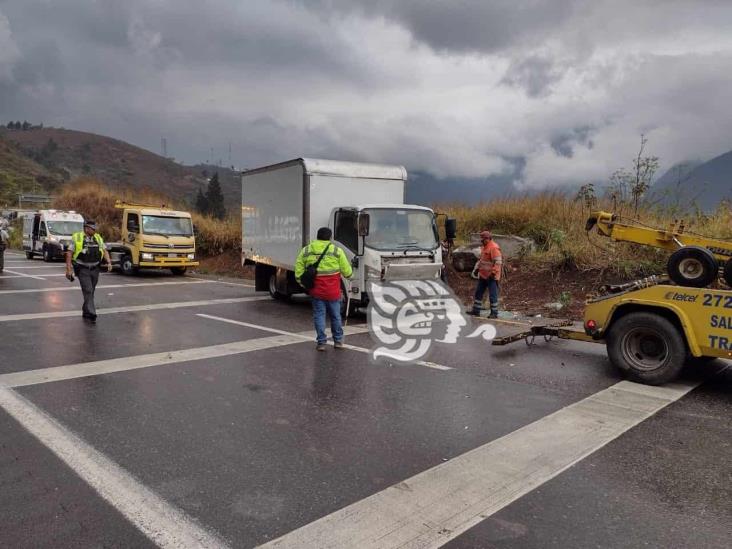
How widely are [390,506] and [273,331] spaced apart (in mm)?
5976

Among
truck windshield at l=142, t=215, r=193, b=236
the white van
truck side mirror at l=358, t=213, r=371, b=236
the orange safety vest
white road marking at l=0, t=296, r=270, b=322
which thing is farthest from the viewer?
the white van

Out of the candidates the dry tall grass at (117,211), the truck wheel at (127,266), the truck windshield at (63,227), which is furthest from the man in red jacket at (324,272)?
the truck windshield at (63,227)

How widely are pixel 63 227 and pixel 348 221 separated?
2128 centimetres

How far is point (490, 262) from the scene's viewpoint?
10.6 m

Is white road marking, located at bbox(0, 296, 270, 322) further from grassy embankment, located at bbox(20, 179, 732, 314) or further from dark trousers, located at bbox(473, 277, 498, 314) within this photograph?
grassy embankment, located at bbox(20, 179, 732, 314)

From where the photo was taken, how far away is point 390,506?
3.36 metres

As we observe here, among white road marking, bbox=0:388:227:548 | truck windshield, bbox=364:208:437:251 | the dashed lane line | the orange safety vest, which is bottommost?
white road marking, bbox=0:388:227:548

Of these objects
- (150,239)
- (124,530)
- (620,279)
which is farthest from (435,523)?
(150,239)

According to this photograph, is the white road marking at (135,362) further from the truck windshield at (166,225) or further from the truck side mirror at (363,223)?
the truck windshield at (166,225)

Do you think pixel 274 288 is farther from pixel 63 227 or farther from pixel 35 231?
pixel 35 231

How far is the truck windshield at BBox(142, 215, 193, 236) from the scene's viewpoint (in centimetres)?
1889

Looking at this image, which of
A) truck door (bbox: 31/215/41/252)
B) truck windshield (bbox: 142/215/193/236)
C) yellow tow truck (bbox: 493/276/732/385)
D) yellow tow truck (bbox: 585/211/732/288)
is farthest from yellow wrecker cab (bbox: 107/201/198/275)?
yellow tow truck (bbox: 585/211/732/288)

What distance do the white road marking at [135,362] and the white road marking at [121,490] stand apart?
1.22 metres

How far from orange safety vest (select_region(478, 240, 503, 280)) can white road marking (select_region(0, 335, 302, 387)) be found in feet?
13.4
